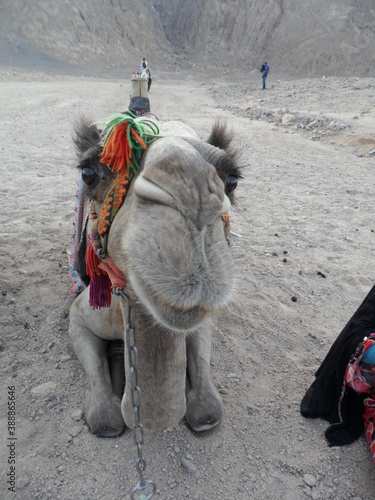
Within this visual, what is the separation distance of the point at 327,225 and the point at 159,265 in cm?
498

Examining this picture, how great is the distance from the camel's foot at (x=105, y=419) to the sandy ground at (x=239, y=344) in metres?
0.06

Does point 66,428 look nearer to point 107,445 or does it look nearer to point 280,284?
point 107,445

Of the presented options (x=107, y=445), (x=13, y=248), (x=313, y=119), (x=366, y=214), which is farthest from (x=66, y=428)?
(x=313, y=119)

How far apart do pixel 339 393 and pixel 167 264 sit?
6.49 feet

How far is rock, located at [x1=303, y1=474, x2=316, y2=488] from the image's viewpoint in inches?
98.8

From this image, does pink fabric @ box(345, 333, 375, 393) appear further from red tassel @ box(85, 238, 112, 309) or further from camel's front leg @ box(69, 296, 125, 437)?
red tassel @ box(85, 238, 112, 309)

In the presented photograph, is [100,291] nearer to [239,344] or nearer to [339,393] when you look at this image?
[239,344]

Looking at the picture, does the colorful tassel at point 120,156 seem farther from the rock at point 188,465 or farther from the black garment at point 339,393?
the black garment at point 339,393

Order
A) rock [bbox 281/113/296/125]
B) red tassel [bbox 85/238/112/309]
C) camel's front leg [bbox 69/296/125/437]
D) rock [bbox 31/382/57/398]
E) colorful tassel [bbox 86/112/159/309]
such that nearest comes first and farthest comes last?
colorful tassel [bbox 86/112/159/309] → red tassel [bbox 85/238/112/309] → camel's front leg [bbox 69/296/125/437] → rock [bbox 31/382/57/398] → rock [bbox 281/113/296/125]

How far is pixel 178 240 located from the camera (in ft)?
5.05

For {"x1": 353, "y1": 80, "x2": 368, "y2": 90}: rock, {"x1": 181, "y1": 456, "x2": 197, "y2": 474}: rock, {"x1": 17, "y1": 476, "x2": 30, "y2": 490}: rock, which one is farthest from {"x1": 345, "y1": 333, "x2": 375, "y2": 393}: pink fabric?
{"x1": 353, "y1": 80, "x2": 368, "y2": 90}: rock

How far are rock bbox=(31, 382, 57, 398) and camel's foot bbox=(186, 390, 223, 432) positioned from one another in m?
1.02

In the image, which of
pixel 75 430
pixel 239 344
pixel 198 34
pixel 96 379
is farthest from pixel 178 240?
pixel 198 34

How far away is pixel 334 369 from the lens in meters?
2.96
